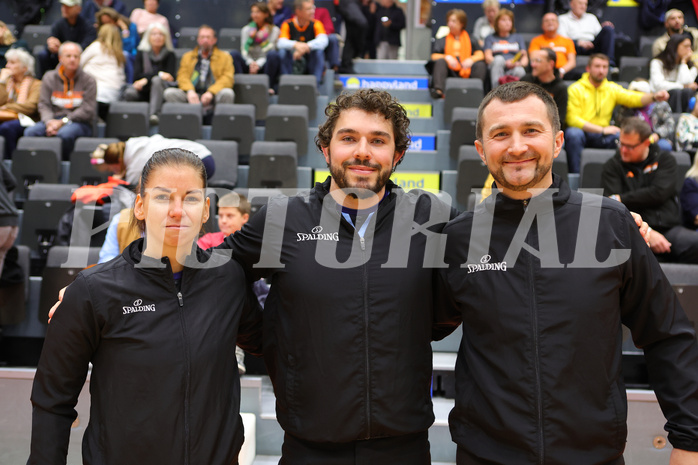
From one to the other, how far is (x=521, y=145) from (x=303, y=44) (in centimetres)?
593

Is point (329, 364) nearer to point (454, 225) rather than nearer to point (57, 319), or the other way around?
point (454, 225)

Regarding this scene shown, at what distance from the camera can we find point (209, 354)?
5.71ft

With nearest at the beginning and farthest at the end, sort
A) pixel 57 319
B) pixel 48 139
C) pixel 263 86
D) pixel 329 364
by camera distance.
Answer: pixel 57 319 → pixel 329 364 → pixel 48 139 → pixel 263 86

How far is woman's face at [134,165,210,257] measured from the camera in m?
1.77

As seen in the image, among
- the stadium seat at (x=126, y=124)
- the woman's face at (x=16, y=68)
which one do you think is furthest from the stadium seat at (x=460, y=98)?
the woman's face at (x=16, y=68)

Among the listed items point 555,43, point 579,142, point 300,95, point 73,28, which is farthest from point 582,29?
point 73,28

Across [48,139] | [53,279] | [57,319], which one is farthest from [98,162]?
[57,319]

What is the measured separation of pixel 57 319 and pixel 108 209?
268 cm

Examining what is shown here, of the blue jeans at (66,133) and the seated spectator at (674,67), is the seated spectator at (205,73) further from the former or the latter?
the seated spectator at (674,67)

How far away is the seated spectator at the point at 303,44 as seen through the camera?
736 cm

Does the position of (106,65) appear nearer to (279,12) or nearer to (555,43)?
(279,12)

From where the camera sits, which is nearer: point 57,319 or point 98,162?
point 57,319

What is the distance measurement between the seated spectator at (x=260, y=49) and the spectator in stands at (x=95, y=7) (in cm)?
215

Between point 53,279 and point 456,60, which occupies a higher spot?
point 456,60
